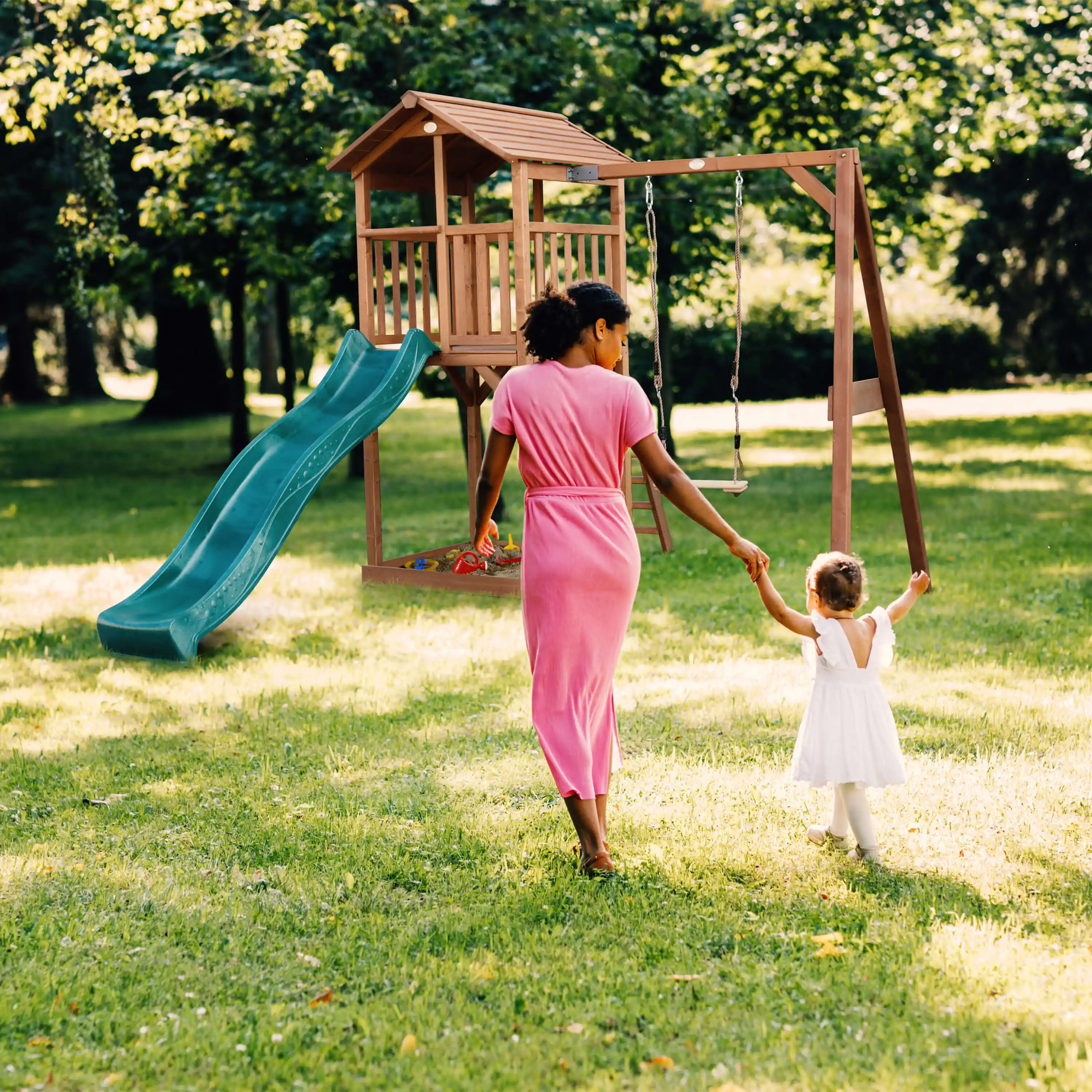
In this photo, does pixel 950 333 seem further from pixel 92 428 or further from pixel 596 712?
pixel 596 712

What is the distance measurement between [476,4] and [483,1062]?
13020mm

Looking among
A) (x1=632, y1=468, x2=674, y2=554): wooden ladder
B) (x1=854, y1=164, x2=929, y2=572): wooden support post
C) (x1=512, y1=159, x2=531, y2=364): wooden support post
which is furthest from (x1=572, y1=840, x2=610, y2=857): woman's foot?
(x1=512, y1=159, x2=531, y2=364): wooden support post

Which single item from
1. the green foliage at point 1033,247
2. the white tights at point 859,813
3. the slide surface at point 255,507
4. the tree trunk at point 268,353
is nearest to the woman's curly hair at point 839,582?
the white tights at point 859,813

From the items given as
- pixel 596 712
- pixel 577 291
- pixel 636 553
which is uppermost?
pixel 577 291

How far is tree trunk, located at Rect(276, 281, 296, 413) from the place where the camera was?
19.2 m

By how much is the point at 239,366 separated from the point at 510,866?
1359cm

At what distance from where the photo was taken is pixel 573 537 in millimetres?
4609

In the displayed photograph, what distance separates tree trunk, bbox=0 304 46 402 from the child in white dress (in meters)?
34.4

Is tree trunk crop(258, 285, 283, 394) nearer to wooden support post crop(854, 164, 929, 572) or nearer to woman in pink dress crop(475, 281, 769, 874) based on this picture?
wooden support post crop(854, 164, 929, 572)

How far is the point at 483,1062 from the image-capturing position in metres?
3.53

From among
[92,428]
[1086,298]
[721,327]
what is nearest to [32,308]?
[92,428]

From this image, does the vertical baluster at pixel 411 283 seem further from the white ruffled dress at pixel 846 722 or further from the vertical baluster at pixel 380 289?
the white ruffled dress at pixel 846 722

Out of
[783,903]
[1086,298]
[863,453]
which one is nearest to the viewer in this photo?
[783,903]

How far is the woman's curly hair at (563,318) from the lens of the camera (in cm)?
459
